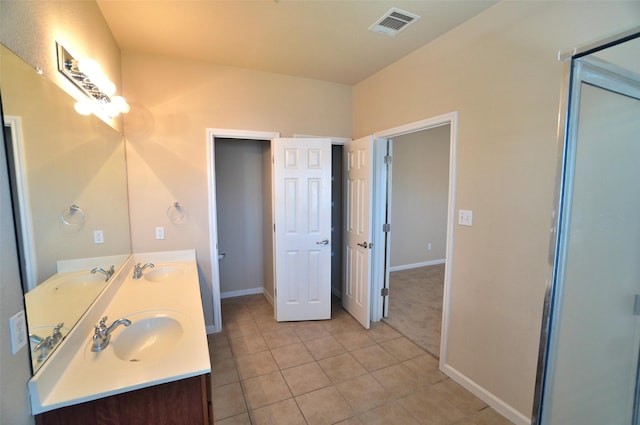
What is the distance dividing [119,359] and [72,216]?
0.73 metres

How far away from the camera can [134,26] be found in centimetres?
212

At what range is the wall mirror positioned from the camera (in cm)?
91

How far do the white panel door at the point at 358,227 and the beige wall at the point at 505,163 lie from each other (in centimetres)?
87

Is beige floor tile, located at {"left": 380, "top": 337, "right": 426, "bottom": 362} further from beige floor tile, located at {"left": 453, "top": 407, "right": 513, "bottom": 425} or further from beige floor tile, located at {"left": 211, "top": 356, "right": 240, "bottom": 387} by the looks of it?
beige floor tile, located at {"left": 211, "top": 356, "right": 240, "bottom": 387}

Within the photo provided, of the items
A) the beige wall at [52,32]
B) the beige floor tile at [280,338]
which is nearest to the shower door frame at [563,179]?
the beige wall at [52,32]

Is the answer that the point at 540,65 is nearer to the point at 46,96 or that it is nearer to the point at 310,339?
the point at 46,96

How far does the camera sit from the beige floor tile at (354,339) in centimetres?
267

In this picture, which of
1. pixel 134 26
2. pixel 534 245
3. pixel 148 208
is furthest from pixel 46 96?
pixel 534 245

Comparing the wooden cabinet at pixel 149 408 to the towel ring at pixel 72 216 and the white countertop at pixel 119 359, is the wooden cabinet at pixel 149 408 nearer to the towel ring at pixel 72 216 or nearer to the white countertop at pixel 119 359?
the white countertop at pixel 119 359

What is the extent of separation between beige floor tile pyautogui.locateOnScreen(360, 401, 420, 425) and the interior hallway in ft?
2.66

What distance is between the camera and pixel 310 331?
9.64 feet

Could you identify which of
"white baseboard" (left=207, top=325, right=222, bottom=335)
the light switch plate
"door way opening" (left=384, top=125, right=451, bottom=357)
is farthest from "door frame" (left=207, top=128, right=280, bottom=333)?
"door way opening" (left=384, top=125, right=451, bottom=357)

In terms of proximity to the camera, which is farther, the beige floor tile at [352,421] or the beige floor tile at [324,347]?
the beige floor tile at [324,347]

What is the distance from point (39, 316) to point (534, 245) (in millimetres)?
2442
